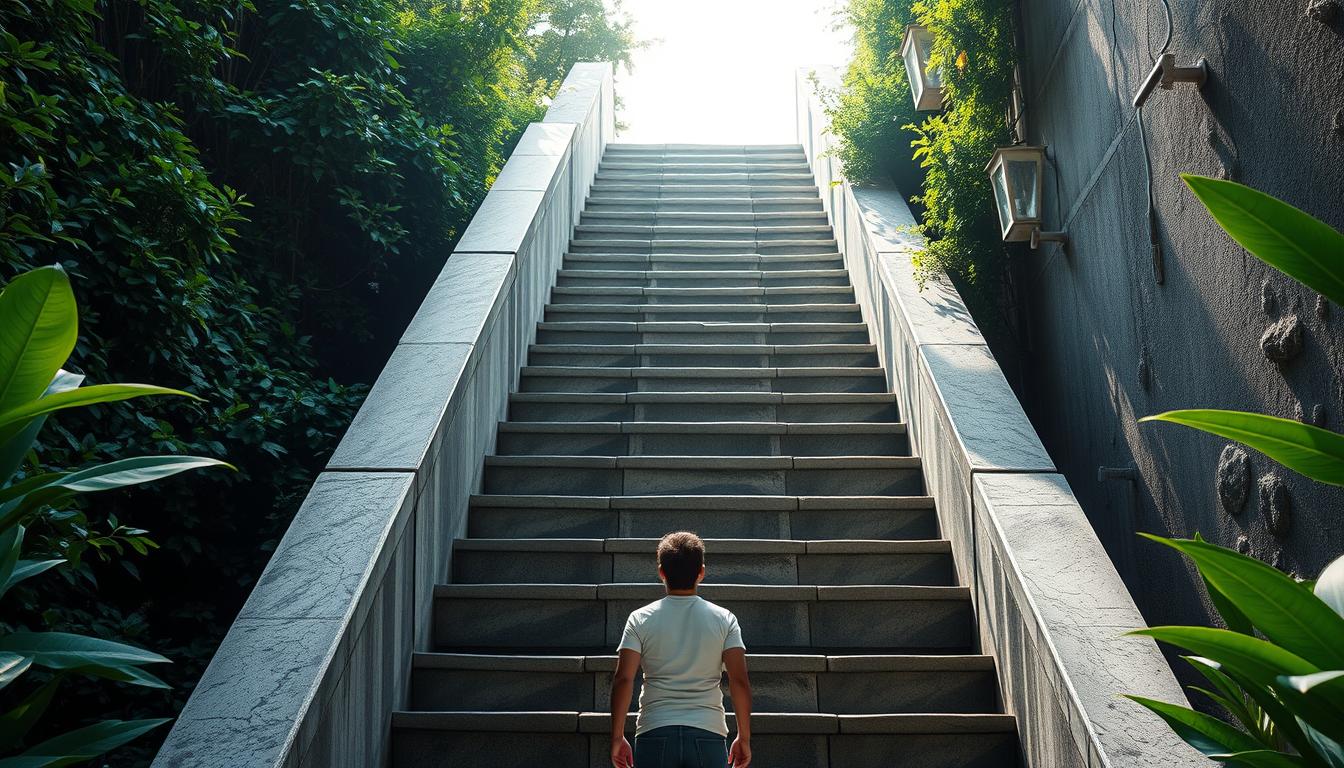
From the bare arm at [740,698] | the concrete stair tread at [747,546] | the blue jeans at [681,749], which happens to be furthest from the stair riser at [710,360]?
the blue jeans at [681,749]

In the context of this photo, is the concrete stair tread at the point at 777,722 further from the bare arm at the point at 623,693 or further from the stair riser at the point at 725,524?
the stair riser at the point at 725,524

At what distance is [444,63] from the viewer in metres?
8.96

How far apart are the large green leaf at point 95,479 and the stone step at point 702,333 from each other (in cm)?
564

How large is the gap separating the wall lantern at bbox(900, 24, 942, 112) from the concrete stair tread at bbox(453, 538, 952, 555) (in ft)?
11.9

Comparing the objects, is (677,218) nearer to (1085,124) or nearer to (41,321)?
(1085,124)

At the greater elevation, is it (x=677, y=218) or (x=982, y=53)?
(x=982, y=53)

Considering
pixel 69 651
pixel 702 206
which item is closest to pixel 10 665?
pixel 69 651

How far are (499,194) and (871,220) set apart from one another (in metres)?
2.75

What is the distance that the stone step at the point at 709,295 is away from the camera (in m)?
8.58

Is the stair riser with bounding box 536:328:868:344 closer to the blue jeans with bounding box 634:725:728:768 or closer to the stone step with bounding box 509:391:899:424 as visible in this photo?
the stone step with bounding box 509:391:899:424

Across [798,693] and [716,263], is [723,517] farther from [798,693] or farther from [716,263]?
[716,263]

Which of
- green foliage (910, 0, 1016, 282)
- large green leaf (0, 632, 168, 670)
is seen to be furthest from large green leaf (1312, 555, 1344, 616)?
green foliage (910, 0, 1016, 282)

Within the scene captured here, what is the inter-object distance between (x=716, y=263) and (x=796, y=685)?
5.32 metres

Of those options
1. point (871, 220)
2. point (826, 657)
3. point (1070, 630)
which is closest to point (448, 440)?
point (826, 657)
